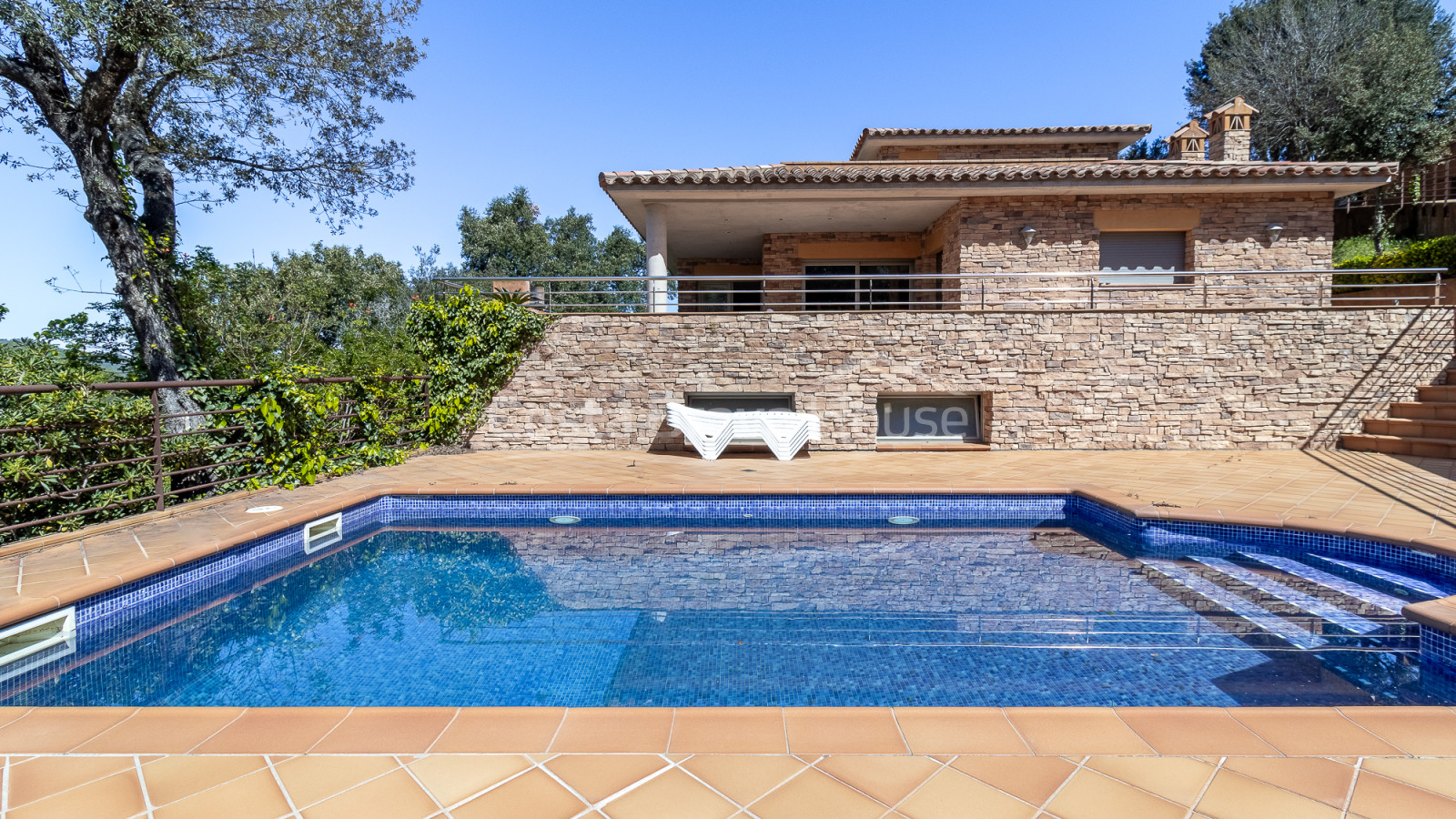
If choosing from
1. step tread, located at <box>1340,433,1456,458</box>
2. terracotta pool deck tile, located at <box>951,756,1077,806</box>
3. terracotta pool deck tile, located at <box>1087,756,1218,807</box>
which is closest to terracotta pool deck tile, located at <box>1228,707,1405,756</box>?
terracotta pool deck tile, located at <box>1087,756,1218,807</box>

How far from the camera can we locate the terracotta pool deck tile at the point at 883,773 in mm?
2179

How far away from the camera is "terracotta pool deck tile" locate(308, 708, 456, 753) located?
2.46m

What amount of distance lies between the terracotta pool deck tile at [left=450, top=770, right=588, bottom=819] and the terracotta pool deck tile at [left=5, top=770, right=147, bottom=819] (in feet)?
3.38

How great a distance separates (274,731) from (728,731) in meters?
1.69

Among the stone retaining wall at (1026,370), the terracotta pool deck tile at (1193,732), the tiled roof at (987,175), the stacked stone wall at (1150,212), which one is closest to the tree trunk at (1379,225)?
the stacked stone wall at (1150,212)

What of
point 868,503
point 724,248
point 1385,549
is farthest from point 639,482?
point 724,248

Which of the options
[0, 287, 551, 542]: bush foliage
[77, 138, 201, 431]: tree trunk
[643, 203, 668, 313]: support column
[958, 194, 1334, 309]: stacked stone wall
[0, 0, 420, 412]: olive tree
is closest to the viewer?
[0, 287, 551, 542]: bush foliage

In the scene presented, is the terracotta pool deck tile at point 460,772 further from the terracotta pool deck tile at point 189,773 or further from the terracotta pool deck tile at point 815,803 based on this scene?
the terracotta pool deck tile at point 815,803

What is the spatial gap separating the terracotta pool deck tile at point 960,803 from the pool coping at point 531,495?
291 cm

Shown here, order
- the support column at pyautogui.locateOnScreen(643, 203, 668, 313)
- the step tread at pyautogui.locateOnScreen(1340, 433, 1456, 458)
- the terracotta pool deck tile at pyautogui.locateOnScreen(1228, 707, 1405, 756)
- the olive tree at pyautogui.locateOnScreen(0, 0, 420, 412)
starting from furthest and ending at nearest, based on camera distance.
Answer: the support column at pyautogui.locateOnScreen(643, 203, 668, 313), the step tread at pyautogui.locateOnScreen(1340, 433, 1456, 458), the olive tree at pyautogui.locateOnScreen(0, 0, 420, 412), the terracotta pool deck tile at pyautogui.locateOnScreen(1228, 707, 1405, 756)

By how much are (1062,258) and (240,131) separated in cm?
1322

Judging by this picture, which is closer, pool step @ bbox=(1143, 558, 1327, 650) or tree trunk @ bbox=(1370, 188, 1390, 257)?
pool step @ bbox=(1143, 558, 1327, 650)

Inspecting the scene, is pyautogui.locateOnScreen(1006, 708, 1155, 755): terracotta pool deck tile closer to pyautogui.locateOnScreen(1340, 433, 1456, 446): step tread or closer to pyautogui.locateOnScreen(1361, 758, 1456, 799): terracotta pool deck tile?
pyautogui.locateOnScreen(1361, 758, 1456, 799): terracotta pool deck tile

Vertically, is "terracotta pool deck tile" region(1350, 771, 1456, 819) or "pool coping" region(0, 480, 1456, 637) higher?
"pool coping" region(0, 480, 1456, 637)
